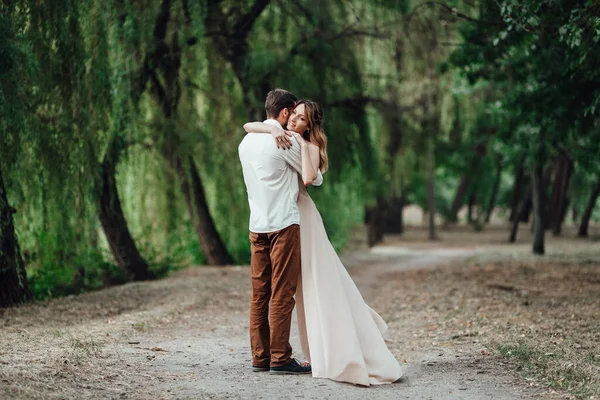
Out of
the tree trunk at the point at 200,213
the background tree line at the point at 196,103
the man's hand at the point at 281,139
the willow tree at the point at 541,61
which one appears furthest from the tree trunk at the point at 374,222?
the man's hand at the point at 281,139

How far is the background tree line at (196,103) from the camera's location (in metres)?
8.32

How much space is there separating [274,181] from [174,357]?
1.83m

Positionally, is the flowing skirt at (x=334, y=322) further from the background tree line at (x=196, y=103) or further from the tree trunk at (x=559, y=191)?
the tree trunk at (x=559, y=191)

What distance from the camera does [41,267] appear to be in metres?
10.5

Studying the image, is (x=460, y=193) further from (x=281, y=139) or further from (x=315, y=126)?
(x=281, y=139)

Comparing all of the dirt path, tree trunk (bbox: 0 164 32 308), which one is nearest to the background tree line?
tree trunk (bbox: 0 164 32 308)

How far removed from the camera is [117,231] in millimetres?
11609

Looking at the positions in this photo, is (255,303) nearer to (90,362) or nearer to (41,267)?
(90,362)

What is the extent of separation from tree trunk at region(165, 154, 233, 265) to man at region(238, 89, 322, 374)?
21.7 feet

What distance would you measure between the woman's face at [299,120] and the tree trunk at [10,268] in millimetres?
4234

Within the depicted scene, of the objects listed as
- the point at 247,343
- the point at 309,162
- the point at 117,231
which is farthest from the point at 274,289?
the point at 117,231

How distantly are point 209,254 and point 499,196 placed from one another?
30.7m

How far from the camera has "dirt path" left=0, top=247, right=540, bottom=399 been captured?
489 cm

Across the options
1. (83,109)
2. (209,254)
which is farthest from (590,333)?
(209,254)
